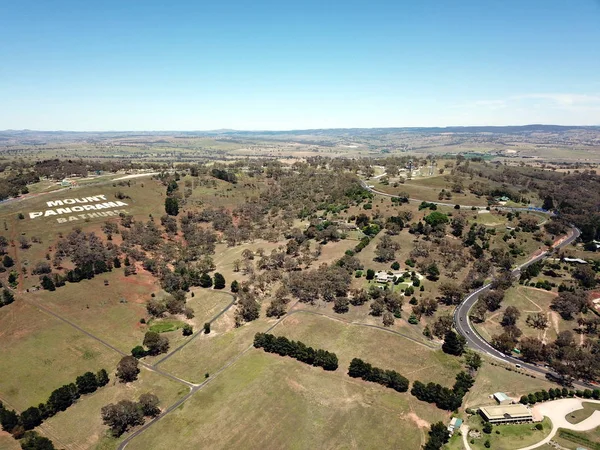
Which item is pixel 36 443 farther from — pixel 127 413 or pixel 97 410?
pixel 127 413

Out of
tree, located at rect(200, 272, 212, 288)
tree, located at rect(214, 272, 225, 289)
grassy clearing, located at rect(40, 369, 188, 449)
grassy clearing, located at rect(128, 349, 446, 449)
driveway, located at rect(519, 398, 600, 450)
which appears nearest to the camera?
grassy clearing, located at rect(128, 349, 446, 449)

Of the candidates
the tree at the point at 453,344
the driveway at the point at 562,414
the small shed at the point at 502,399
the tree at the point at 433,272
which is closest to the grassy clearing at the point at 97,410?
the tree at the point at 453,344

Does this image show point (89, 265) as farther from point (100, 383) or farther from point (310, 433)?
point (310, 433)

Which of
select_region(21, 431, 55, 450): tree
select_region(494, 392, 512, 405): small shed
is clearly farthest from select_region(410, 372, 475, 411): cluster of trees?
select_region(21, 431, 55, 450): tree

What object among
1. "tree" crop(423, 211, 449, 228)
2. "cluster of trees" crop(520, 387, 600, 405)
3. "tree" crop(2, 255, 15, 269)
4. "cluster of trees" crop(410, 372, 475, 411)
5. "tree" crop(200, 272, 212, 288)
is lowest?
"cluster of trees" crop(520, 387, 600, 405)

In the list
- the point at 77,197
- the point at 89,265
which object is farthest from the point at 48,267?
the point at 77,197

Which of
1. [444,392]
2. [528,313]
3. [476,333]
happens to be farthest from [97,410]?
[528,313]

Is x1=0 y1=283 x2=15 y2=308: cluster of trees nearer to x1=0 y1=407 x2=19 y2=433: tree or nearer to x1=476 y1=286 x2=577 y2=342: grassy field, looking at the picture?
x1=0 y1=407 x2=19 y2=433: tree
